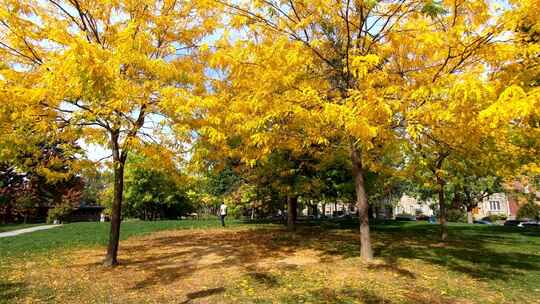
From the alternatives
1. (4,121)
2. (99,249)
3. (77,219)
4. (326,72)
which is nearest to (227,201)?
(99,249)

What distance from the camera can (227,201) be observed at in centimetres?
1684

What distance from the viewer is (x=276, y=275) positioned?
24.5ft

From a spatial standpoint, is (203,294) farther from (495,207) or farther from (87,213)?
(495,207)

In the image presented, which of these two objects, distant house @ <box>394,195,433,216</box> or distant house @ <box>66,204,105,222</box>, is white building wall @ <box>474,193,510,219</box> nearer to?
distant house @ <box>394,195,433,216</box>

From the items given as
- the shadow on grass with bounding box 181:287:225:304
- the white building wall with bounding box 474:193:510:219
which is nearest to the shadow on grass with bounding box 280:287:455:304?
the shadow on grass with bounding box 181:287:225:304

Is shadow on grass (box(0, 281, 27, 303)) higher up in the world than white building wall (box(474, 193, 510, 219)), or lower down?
lower down

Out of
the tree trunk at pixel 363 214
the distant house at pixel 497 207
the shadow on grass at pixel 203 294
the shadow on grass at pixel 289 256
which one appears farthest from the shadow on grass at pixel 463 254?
the distant house at pixel 497 207

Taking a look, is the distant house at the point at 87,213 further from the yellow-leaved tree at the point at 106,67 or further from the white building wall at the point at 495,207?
the white building wall at the point at 495,207

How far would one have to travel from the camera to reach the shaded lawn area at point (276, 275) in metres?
6.05

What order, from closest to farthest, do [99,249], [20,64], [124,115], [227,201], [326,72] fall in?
1. [124,115]
2. [20,64]
3. [326,72]
4. [99,249]
5. [227,201]

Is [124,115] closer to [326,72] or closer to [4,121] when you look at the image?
[4,121]

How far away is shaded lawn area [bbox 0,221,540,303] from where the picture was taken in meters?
6.05

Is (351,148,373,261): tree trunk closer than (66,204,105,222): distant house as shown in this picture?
Yes

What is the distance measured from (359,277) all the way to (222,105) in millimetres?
4462
